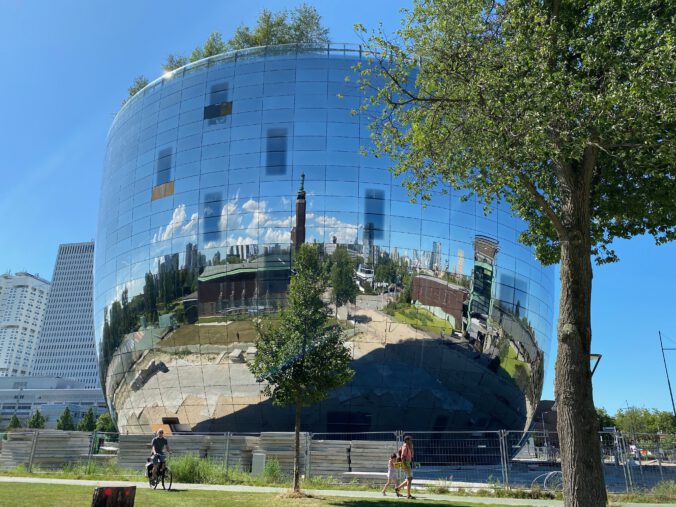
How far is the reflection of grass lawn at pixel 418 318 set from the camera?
2334cm

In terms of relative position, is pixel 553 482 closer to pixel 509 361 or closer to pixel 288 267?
pixel 509 361

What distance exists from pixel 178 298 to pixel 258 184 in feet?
19.4

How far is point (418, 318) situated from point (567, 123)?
14179mm

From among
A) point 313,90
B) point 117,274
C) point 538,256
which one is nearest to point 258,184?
point 313,90

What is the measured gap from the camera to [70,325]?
170m

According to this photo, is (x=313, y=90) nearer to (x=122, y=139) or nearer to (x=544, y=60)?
(x=122, y=139)

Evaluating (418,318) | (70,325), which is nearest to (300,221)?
(418,318)

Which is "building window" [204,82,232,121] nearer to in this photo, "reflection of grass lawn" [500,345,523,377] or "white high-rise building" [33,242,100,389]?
"reflection of grass lawn" [500,345,523,377]

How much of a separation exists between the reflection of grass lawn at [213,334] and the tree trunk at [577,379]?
15.4 metres

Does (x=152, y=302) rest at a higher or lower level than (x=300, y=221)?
lower

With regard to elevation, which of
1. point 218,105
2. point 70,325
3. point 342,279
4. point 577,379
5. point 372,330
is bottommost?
→ point 577,379

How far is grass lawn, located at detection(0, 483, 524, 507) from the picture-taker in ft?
35.3

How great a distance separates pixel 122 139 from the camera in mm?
31578

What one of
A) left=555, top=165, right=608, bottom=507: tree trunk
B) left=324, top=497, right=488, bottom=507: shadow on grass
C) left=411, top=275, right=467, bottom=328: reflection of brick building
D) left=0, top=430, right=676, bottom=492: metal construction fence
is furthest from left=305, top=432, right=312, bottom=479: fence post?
left=555, top=165, right=608, bottom=507: tree trunk
